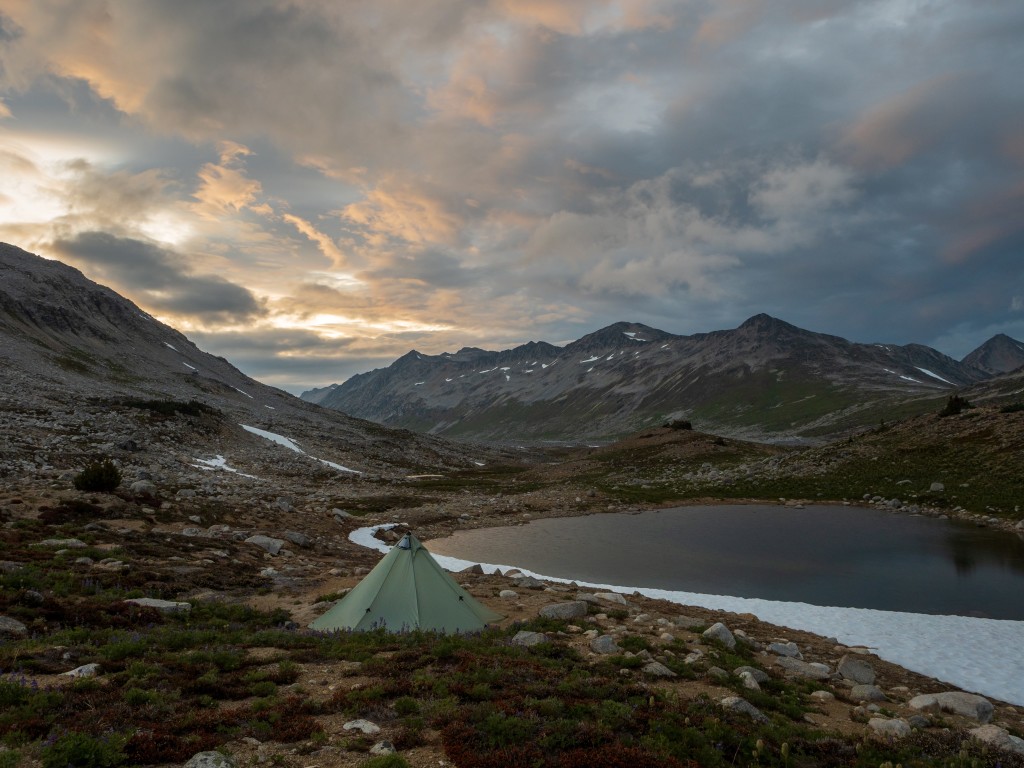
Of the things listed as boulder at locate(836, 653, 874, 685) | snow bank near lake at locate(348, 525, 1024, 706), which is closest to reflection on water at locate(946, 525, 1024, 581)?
snow bank near lake at locate(348, 525, 1024, 706)

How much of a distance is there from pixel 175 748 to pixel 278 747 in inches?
62.2

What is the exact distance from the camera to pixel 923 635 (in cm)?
2014

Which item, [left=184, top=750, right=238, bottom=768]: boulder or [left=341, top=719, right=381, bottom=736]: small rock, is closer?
[left=184, top=750, right=238, bottom=768]: boulder

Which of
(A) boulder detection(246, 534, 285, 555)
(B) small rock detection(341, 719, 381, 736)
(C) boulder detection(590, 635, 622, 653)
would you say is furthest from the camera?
(A) boulder detection(246, 534, 285, 555)

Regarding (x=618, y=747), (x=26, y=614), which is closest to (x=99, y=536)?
(x=26, y=614)

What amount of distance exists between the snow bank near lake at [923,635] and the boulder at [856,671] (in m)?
3.08

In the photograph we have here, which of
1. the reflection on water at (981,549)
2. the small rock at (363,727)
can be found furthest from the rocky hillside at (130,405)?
the reflection on water at (981,549)

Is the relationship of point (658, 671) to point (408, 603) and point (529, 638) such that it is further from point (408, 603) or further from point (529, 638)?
point (408, 603)

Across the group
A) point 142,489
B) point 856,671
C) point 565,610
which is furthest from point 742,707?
point 142,489

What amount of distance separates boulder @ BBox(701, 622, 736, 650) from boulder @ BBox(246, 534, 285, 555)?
857 inches

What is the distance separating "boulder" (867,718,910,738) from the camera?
37.8 feet

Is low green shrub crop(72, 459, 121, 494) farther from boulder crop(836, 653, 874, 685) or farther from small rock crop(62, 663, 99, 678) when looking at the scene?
boulder crop(836, 653, 874, 685)

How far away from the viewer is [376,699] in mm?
11211

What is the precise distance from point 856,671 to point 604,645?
25.1 feet
